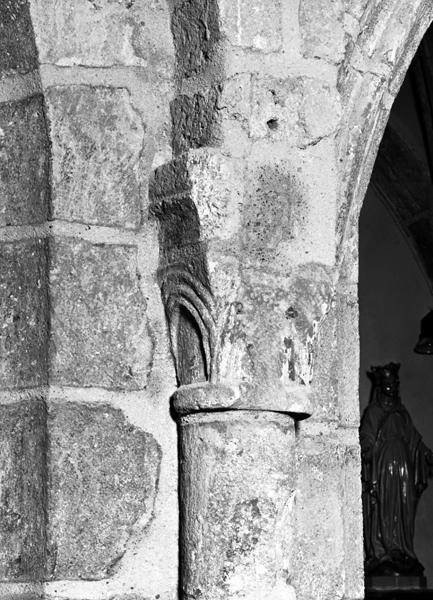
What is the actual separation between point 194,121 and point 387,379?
5.49 meters

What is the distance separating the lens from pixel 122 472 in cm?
227

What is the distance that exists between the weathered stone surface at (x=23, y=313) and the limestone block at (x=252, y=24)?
49 cm

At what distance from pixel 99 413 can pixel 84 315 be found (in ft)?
0.55

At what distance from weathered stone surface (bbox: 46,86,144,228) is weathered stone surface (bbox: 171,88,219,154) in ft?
0.22

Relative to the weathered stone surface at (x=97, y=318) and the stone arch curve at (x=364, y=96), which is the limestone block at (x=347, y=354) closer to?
the stone arch curve at (x=364, y=96)

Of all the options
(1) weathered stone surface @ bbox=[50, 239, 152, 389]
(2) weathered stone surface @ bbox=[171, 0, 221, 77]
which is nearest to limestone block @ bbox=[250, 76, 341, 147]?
(2) weathered stone surface @ bbox=[171, 0, 221, 77]

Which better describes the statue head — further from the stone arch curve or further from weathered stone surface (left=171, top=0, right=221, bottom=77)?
weathered stone surface (left=171, top=0, right=221, bottom=77)

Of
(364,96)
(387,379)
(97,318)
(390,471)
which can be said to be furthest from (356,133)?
(390,471)

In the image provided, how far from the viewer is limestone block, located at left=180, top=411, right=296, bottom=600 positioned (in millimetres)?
2215

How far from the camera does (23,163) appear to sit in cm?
232

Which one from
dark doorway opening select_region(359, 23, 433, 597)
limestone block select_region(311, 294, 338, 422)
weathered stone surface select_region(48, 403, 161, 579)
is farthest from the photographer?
dark doorway opening select_region(359, 23, 433, 597)

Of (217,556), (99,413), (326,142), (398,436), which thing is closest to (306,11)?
(326,142)

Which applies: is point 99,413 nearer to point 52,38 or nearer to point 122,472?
point 122,472

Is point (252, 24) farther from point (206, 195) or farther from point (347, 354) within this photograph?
point (347, 354)
